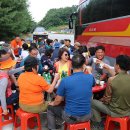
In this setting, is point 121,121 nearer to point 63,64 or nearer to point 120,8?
point 63,64

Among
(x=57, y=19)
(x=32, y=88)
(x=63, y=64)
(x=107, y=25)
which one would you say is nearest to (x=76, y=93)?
(x=32, y=88)

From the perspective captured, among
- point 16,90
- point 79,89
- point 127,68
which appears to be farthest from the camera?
point 16,90

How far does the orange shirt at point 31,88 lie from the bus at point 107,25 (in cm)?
286

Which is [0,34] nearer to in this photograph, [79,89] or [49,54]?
[49,54]

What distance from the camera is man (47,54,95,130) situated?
410 cm

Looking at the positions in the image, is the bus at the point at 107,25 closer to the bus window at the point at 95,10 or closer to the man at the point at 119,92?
the bus window at the point at 95,10

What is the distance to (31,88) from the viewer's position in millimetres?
4641

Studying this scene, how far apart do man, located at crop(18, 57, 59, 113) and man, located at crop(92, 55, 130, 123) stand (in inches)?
38.0

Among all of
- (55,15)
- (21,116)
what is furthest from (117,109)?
(55,15)

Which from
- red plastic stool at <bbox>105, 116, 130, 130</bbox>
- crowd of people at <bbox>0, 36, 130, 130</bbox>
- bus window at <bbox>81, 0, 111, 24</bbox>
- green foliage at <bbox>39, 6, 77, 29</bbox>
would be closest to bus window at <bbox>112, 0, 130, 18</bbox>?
bus window at <bbox>81, 0, 111, 24</bbox>

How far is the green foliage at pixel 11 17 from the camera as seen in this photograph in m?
22.1

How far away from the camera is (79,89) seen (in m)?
4.12

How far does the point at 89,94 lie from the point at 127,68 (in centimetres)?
77

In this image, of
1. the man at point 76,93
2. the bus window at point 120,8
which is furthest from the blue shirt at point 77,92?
→ the bus window at point 120,8
